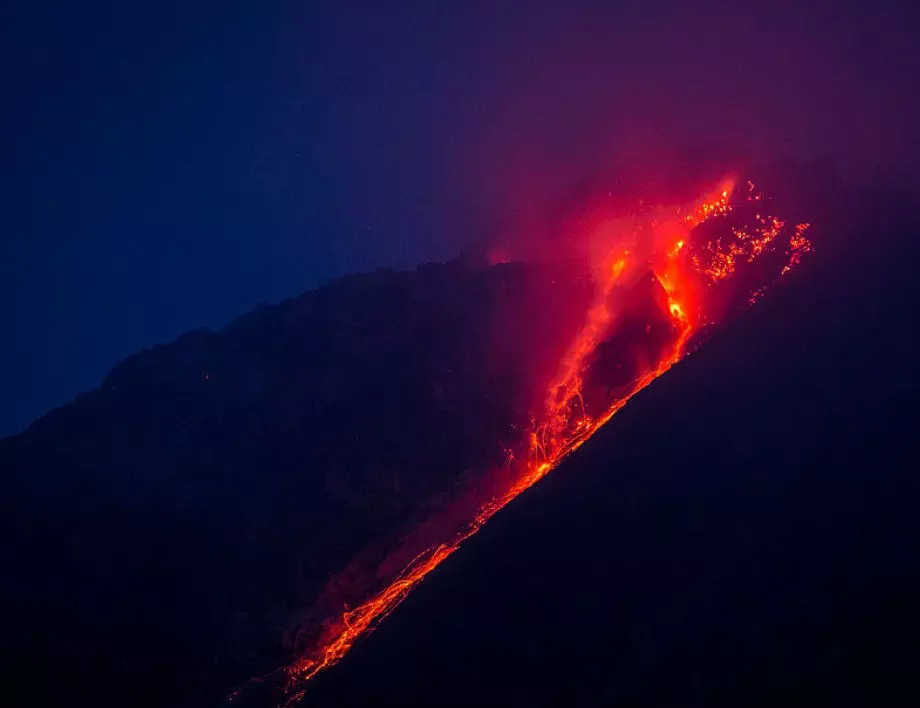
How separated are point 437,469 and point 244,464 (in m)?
11.5

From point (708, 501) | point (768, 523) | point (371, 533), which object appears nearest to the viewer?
point (768, 523)

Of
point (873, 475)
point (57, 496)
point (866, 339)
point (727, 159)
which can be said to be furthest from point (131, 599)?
point (727, 159)

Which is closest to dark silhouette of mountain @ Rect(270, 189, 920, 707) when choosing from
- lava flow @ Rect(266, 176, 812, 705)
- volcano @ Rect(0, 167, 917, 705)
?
volcano @ Rect(0, 167, 917, 705)

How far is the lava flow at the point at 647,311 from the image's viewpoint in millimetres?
25625

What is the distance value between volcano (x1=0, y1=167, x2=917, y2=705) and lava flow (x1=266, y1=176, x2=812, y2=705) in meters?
0.16

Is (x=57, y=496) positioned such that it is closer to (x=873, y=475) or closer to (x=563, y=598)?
(x=563, y=598)

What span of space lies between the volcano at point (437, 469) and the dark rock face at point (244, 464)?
0.14 m

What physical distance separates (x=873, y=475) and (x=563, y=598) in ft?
29.1

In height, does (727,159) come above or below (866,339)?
above

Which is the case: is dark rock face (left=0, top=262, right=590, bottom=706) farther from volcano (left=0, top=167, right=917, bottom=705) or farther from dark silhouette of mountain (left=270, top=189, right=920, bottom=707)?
dark silhouette of mountain (left=270, top=189, right=920, bottom=707)

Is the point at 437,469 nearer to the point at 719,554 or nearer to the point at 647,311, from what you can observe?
the point at 647,311

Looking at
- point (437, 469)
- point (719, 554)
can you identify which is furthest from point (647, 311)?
point (719, 554)

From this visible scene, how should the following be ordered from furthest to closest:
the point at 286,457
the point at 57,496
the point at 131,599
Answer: the point at 286,457 < the point at 57,496 < the point at 131,599

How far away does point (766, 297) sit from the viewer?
24.0 meters
